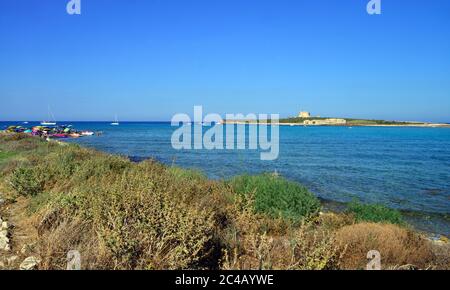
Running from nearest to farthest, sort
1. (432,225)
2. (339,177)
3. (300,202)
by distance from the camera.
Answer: (300,202) < (432,225) < (339,177)

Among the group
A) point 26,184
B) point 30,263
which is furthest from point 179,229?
point 26,184

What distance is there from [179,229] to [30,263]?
71.7 inches

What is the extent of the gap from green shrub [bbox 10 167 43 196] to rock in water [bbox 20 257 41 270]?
447 centimetres

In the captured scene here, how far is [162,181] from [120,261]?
3.98 metres

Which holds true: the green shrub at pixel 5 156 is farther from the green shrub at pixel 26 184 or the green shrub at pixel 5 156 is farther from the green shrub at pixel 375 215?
the green shrub at pixel 375 215

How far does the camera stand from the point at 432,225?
1222 centimetres

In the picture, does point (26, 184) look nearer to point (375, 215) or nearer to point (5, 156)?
point (375, 215)

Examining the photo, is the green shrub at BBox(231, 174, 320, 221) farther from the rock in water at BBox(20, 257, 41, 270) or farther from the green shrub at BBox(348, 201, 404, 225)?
the rock in water at BBox(20, 257, 41, 270)

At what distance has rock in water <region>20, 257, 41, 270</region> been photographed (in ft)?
14.3

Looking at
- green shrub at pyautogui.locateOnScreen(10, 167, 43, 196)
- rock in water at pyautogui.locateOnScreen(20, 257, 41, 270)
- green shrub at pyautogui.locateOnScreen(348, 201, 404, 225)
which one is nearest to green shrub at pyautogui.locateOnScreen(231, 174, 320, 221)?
green shrub at pyautogui.locateOnScreen(348, 201, 404, 225)
